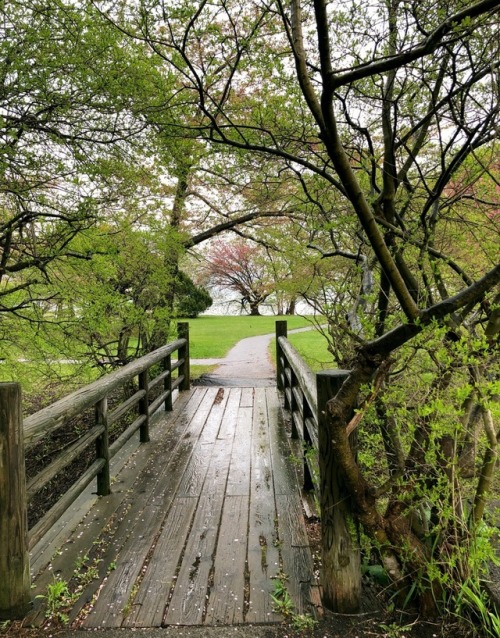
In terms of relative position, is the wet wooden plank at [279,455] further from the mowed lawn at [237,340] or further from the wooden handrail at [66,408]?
the mowed lawn at [237,340]

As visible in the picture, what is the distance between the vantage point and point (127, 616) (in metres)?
1.82

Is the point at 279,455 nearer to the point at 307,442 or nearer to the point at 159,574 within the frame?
the point at 307,442

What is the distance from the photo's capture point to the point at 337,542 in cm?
185

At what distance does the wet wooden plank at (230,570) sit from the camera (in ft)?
5.99

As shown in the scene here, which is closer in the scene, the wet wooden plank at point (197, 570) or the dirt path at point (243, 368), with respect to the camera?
the wet wooden plank at point (197, 570)

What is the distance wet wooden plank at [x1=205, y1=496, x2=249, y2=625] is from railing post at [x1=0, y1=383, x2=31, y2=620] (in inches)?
32.5

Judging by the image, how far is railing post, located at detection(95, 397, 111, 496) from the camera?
9.64 ft

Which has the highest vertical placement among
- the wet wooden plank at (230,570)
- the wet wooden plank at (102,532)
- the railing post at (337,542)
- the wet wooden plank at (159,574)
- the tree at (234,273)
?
the tree at (234,273)

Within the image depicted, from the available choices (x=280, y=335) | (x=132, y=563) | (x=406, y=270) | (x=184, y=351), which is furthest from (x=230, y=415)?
(x=406, y=270)

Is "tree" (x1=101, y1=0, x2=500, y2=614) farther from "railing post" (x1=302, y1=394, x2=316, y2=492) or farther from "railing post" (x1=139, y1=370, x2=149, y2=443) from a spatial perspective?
"railing post" (x1=139, y1=370, x2=149, y2=443)

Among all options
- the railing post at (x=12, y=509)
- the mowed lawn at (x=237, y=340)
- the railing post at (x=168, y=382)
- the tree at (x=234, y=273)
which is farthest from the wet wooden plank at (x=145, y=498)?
the tree at (x=234, y=273)

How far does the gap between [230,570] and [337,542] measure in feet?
2.04

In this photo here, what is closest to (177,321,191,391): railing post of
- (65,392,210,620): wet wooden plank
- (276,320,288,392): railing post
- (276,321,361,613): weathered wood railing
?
(276,320,288,392): railing post

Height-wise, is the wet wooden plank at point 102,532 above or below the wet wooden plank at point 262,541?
below
